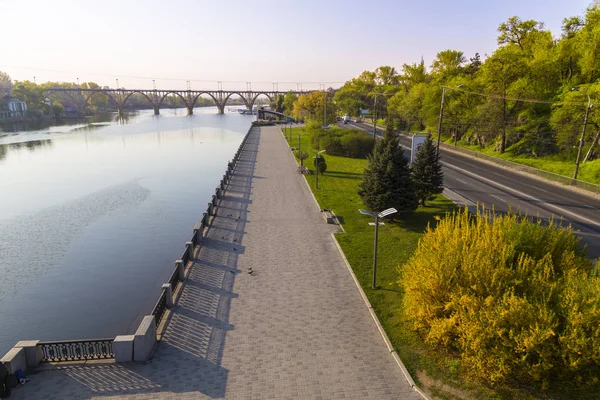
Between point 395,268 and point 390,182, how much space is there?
6.36 metres

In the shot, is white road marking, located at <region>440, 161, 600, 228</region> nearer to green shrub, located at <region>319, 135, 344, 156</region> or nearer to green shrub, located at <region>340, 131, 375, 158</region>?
green shrub, located at <region>340, 131, 375, 158</region>

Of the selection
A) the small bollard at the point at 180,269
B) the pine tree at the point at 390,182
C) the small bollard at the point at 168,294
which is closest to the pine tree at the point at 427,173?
the pine tree at the point at 390,182

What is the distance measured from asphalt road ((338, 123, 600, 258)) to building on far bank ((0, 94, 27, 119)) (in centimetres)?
12453

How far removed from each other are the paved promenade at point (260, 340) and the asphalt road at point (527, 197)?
11.2 metres

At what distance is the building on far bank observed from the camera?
110 metres

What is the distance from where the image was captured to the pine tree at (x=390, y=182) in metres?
20.9

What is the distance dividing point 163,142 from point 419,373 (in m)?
69.9

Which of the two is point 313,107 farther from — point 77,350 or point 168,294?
point 77,350

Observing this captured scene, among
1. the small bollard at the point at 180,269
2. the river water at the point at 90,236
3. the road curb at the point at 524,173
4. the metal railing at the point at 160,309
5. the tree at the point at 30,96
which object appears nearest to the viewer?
the metal railing at the point at 160,309

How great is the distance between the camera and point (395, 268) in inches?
632

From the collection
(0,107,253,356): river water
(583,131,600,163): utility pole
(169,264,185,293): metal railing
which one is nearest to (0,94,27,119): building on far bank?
(0,107,253,356): river water

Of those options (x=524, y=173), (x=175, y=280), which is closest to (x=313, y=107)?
(x=524, y=173)

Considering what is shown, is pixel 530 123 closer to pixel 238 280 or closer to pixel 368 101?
pixel 238 280

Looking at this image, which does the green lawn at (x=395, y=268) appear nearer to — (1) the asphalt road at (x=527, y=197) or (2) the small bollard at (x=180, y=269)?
(1) the asphalt road at (x=527, y=197)
